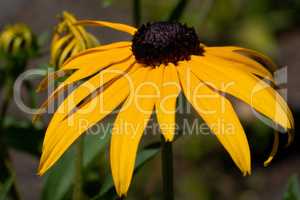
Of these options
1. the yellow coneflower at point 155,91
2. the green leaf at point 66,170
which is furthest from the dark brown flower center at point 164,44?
the green leaf at point 66,170

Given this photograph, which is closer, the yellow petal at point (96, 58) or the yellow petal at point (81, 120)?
the yellow petal at point (81, 120)

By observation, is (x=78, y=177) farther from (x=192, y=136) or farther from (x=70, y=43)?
(x=192, y=136)

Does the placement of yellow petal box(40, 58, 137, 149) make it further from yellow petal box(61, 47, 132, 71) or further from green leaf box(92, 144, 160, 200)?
green leaf box(92, 144, 160, 200)

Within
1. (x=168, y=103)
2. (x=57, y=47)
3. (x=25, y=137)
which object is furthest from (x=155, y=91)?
(x=25, y=137)

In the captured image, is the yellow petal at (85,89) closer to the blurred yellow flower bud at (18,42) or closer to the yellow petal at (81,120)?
the yellow petal at (81,120)

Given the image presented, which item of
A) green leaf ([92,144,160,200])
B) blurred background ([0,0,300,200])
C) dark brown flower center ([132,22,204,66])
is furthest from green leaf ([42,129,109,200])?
dark brown flower center ([132,22,204,66])

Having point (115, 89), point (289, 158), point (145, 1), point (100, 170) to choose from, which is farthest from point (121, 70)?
point (145, 1)
